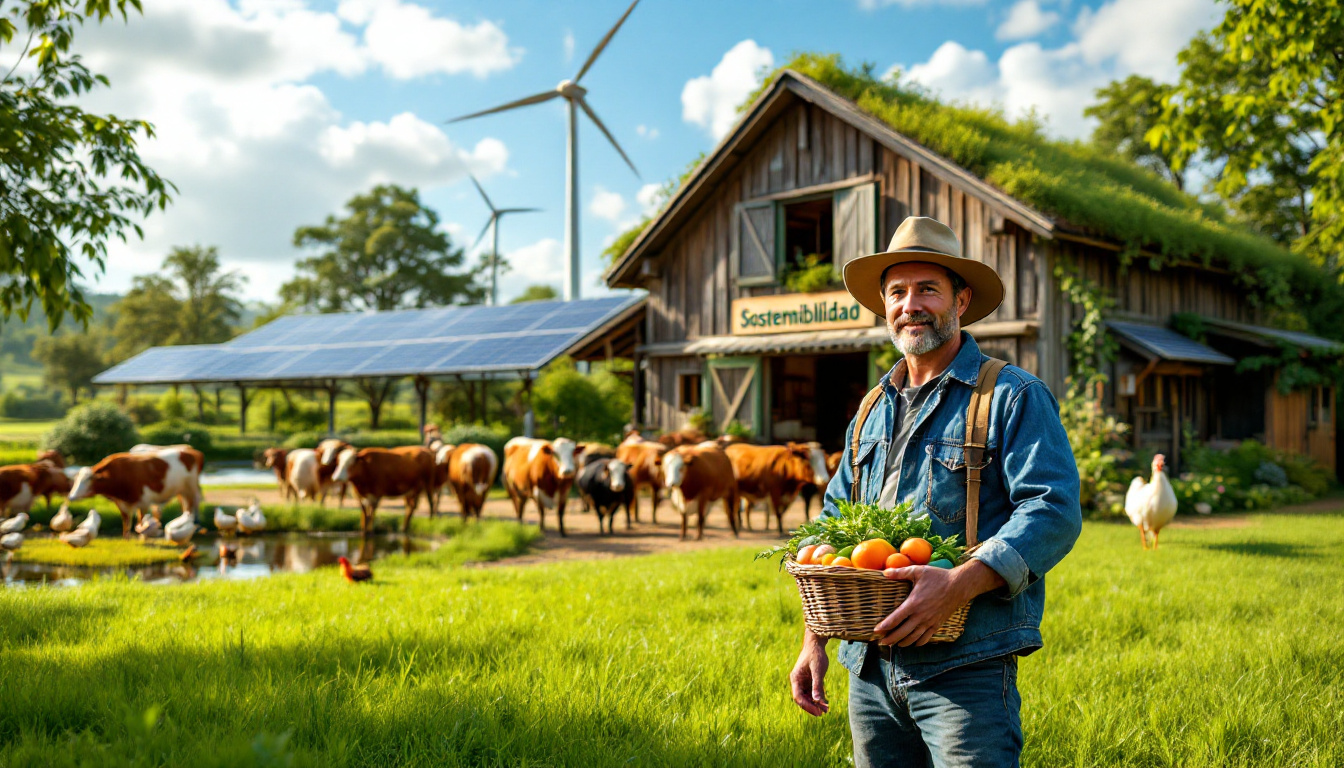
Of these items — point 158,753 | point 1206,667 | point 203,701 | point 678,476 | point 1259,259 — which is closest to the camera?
point 158,753

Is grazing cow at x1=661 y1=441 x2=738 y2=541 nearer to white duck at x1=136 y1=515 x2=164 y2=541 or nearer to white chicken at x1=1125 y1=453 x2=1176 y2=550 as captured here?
white chicken at x1=1125 y1=453 x2=1176 y2=550

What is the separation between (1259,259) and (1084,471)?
28.1 feet

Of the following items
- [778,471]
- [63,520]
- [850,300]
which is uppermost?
[850,300]

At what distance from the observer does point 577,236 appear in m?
31.4

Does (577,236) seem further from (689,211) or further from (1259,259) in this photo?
(1259,259)

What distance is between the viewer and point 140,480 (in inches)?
475

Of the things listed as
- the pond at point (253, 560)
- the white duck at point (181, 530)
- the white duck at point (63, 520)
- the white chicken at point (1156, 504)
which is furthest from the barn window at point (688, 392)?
the white duck at point (63, 520)

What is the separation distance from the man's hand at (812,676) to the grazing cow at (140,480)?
11.4 metres

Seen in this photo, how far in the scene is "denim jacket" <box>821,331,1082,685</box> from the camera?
2188mm

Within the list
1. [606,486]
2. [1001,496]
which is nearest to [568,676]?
[1001,496]

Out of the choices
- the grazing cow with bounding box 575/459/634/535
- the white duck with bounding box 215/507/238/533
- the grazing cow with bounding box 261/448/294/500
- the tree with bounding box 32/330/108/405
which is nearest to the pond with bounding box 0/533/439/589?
Result: the white duck with bounding box 215/507/238/533

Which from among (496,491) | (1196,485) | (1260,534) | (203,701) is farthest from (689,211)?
(203,701)

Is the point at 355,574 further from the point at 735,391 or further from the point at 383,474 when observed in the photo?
the point at 735,391

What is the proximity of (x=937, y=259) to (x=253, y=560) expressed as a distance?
9919mm
